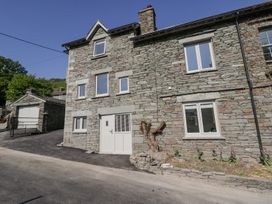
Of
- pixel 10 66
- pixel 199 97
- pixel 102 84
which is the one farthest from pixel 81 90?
pixel 10 66

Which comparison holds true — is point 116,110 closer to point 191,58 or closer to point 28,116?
point 191,58

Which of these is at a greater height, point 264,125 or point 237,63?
point 237,63

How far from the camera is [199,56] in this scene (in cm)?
980

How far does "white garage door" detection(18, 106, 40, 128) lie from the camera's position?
61.4ft

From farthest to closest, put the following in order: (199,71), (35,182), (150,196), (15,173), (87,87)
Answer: (87,87) → (199,71) → (15,173) → (35,182) → (150,196)

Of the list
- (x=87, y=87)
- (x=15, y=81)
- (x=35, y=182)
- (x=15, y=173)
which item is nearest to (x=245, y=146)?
(x=35, y=182)

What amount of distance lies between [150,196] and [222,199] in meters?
2.18

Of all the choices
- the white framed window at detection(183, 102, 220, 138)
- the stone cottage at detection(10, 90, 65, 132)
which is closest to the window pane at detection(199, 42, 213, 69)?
the white framed window at detection(183, 102, 220, 138)

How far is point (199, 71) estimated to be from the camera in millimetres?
9492

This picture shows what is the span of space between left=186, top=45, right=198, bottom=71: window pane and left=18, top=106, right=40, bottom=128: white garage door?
653 inches

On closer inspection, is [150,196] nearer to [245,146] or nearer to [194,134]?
[194,134]

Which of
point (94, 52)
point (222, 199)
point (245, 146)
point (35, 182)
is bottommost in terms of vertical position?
point (222, 199)

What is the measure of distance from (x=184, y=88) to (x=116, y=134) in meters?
5.29

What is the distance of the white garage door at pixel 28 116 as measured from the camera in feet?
61.4
